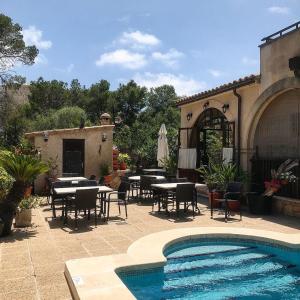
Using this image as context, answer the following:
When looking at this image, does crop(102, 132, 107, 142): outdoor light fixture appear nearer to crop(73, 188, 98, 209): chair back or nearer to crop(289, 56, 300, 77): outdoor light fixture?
crop(73, 188, 98, 209): chair back

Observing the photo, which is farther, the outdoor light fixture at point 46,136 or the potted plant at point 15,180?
the outdoor light fixture at point 46,136

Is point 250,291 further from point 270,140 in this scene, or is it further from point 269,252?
point 270,140

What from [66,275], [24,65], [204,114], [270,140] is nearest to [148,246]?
[66,275]

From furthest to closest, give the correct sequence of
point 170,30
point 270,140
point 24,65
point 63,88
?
point 63,88
point 24,65
point 170,30
point 270,140

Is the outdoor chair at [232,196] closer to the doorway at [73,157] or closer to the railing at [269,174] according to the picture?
the railing at [269,174]

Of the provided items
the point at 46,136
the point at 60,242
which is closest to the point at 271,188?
the point at 60,242

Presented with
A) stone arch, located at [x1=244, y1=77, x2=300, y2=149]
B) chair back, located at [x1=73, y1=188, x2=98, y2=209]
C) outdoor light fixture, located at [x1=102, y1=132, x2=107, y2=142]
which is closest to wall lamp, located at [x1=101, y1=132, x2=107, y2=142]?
outdoor light fixture, located at [x1=102, y1=132, x2=107, y2=142]

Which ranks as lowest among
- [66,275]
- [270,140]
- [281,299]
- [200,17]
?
[281,299]

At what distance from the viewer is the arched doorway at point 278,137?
33.0ft

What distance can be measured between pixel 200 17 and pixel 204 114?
4541 millimetres

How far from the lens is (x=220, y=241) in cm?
712

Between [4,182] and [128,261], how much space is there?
3.63 meters

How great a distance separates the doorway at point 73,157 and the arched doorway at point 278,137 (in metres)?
7.45

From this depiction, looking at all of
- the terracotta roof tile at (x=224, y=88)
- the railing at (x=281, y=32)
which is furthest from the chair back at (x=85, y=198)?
the railing at (x=281, y=32)
